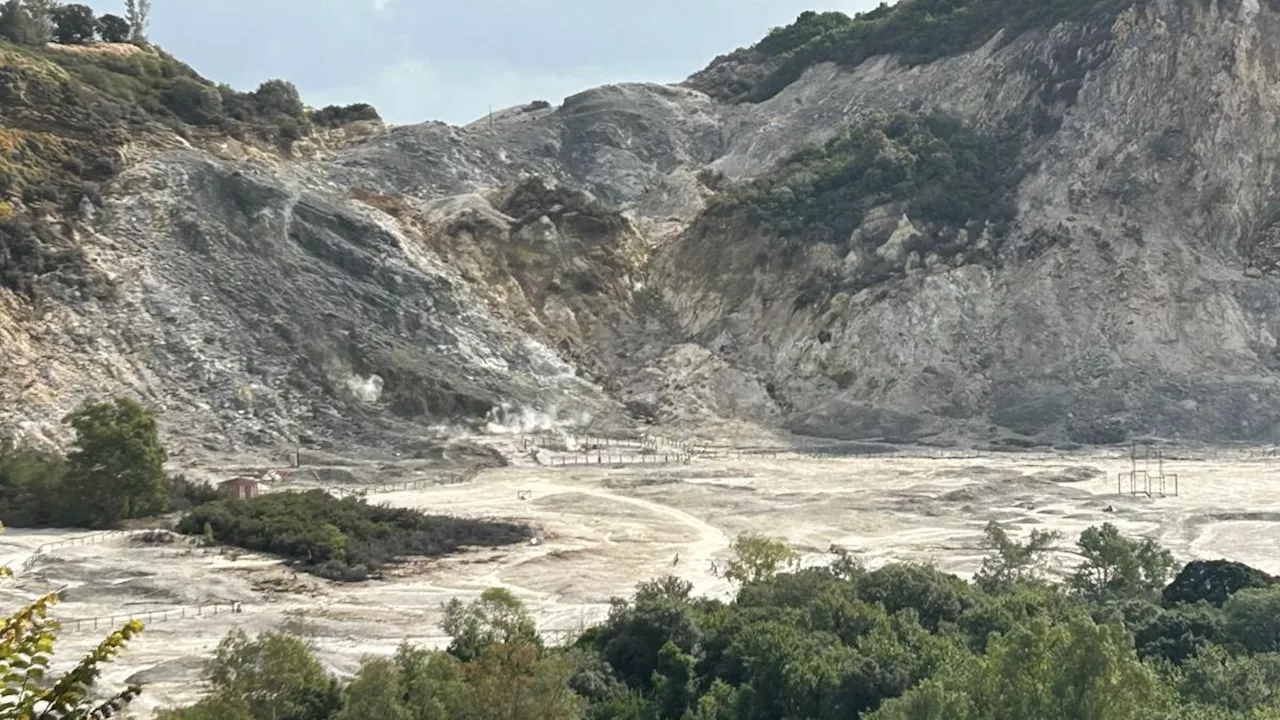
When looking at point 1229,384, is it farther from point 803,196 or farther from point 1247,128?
point 803,196

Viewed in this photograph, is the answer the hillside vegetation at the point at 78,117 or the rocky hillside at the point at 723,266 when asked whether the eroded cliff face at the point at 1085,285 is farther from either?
the hillside vegetation at the point at 78,117

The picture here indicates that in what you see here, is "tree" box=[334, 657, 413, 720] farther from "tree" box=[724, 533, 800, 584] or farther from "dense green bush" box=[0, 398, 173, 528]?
"dense green bush" box=[0, 398, 173, 528]

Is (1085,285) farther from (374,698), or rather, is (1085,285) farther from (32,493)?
(374,698)

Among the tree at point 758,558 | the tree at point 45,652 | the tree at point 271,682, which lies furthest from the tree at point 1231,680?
the tree at point 45,652

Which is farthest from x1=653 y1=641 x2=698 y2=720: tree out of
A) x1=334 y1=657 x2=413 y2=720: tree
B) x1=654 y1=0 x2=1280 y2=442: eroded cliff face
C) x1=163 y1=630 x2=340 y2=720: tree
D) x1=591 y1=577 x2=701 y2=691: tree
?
x1=654 y1=0 x2=1280 y2=442: eroded cliff face

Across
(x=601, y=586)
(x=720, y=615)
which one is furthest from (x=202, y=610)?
(x=720, y=615)

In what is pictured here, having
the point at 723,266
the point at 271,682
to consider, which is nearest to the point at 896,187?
the point at 723,266
